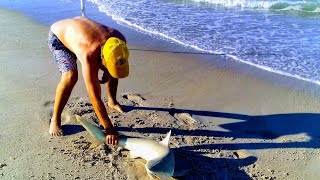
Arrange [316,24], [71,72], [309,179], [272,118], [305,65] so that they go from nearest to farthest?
[309,179] < [71,72] < [272,118] < [305,65] < [316,24]

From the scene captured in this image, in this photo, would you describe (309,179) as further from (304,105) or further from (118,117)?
(118,117)

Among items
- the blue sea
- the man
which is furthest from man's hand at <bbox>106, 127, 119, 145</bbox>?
the blue sea

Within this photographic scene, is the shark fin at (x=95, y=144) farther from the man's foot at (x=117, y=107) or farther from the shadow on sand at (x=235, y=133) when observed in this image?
the man's foot at (x=117, y=107)

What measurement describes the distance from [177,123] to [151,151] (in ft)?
3.36

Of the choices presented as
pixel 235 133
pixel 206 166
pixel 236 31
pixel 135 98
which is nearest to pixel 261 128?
pixel 235 133

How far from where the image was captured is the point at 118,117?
4863 mm

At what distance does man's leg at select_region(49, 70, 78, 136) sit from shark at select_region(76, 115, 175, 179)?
521 millimetres

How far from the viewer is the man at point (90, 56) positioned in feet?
11.7

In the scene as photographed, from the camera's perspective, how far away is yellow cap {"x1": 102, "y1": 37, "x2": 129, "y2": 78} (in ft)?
11.5

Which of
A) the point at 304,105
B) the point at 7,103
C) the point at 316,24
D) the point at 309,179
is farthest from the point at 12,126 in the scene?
the point at 316,24

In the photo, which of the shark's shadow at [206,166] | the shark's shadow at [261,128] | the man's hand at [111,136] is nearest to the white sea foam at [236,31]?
the shark's shadow at [261,128]

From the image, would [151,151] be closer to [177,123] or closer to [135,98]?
[177,123]

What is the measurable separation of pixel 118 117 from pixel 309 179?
7.36ft

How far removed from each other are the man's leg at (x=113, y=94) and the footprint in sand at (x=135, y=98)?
1.13 ft
